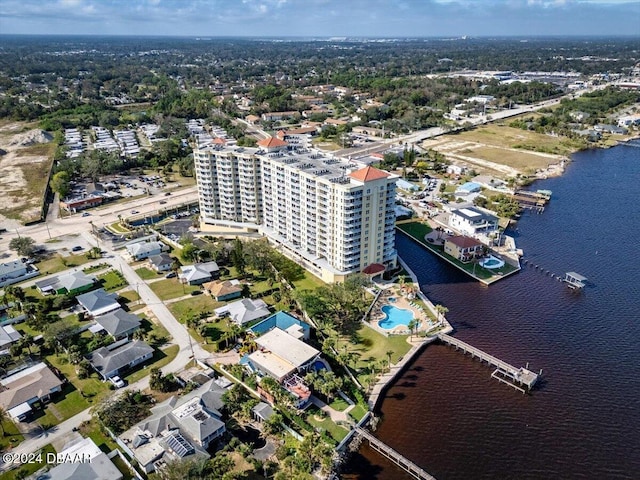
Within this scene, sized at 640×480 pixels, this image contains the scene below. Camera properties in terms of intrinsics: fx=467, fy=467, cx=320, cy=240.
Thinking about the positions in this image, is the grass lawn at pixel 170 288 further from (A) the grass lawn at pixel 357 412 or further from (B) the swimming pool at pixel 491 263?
(B) the swimming pool at pixel 491 263

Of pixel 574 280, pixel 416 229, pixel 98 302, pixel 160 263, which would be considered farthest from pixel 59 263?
pixel 574 280

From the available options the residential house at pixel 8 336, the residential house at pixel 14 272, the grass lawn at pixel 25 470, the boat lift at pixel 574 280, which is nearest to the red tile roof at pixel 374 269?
the boat lift at pixel 574 280

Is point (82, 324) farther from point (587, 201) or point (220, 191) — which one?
point (587, 201)

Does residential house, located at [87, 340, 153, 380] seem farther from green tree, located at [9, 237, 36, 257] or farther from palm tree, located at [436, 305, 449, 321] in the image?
palm tree, located at [436, 305, 449, 321]

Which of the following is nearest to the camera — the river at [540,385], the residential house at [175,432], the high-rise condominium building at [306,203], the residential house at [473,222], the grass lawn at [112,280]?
the residential house at [175,432]

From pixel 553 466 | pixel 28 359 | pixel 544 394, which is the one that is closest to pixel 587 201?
pixel 544 394

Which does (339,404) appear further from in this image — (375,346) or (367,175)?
(367,175)
